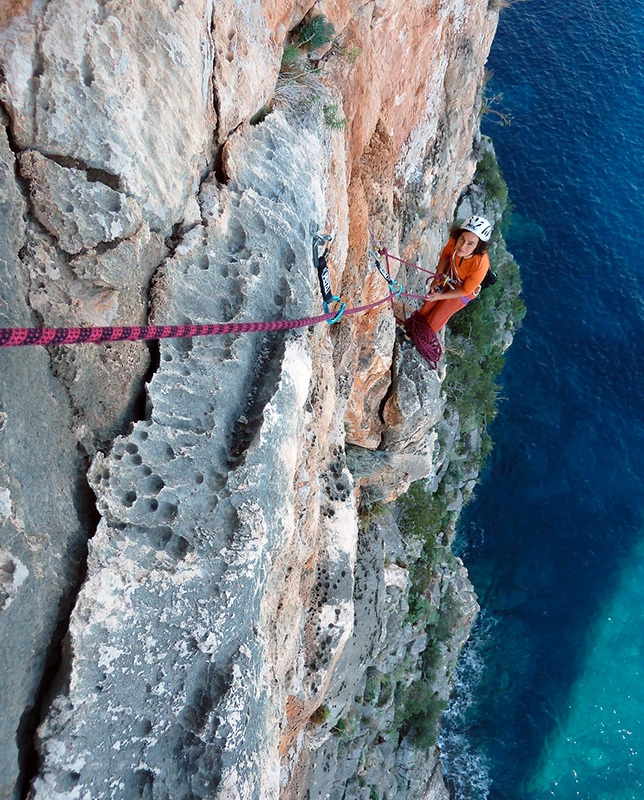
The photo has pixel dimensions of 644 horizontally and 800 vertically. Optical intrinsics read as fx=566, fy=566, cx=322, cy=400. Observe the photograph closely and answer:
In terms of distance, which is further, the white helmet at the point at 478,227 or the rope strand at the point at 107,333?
the white helmet at the point at 478,227

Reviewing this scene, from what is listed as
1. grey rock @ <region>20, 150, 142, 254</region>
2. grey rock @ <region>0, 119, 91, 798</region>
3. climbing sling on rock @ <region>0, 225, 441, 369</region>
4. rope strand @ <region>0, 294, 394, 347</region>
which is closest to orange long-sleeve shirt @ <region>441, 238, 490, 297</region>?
climbing sling on rock @ <region>0, 225, 441, 369</region>

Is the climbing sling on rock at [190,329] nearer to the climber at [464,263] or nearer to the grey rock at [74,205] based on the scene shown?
the grey rock at [74,205]

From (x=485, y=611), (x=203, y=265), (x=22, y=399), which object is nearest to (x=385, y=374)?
(x=203, y=265)

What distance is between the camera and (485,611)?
52.7 ft

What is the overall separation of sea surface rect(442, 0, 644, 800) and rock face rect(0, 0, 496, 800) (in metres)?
12.2

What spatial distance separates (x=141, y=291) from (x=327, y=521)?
305 centimetres

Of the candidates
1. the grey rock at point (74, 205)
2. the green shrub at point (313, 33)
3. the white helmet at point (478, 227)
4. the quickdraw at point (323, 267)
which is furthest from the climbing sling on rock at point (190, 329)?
the green shrub at point (313, 33)

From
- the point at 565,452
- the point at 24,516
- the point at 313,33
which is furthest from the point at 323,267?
the point at 565,452

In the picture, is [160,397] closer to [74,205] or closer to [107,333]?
[107,333]

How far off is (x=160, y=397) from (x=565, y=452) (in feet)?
54.6

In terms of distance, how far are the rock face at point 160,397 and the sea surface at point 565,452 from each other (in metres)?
12.2

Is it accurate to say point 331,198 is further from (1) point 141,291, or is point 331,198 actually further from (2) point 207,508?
(2) point 207,508

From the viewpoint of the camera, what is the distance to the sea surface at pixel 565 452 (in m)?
15.0

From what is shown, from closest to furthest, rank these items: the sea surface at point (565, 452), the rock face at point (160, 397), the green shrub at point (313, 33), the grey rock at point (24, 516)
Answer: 1. the grey rock at point (24, 516)
2. the rock face at point (160, 397)
3. the green shrub at point (313, 33)
4. the sea surface at point (565, 452)
